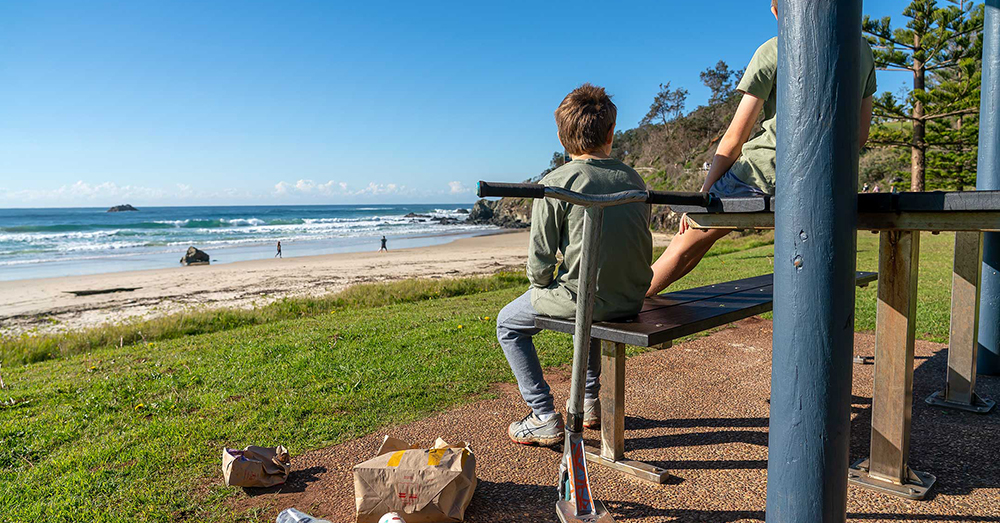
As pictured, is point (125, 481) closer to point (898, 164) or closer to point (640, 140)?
point (898, 164)

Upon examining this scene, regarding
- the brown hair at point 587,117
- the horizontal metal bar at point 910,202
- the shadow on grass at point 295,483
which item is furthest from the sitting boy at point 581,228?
A: the shadow on grass at point 295,483

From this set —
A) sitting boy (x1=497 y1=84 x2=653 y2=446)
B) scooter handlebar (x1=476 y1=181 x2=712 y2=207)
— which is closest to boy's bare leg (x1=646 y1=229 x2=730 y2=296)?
sitting boy (x1=497 y1=84 x2=653 y2=446)

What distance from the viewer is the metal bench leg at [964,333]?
3.48 meters

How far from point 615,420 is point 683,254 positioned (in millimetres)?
1118

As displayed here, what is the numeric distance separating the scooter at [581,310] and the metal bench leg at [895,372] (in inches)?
32.2

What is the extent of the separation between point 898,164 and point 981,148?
30.7 m

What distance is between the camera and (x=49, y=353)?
7.73m

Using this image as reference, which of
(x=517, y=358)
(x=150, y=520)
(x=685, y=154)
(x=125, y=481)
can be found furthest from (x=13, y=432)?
(x=685, y=154)

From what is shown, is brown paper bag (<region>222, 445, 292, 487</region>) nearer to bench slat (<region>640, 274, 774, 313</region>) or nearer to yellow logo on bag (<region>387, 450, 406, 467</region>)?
yellow logo on bag (<region>387, 450, 406, 467</region>)

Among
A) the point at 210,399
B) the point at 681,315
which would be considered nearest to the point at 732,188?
the point at 681,315

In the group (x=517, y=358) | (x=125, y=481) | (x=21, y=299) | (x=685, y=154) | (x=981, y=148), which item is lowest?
(x=21, y=299)

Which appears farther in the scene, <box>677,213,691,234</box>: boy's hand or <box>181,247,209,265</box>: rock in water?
<box>181,247,209,265</box>: rock in water

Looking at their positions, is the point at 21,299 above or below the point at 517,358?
below

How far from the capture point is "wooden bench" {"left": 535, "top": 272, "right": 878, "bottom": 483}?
267 cm
